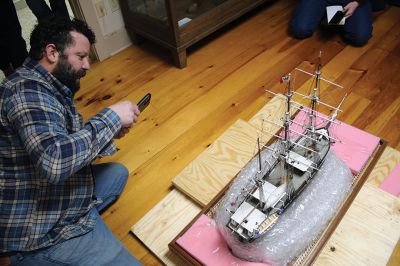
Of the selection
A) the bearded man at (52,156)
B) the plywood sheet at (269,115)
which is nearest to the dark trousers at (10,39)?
the bearded man at (52,156)

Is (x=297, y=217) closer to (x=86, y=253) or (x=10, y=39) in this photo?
(x=86, y=253)

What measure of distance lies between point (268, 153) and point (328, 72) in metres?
0.96

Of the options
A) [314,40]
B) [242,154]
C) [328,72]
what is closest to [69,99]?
[242,154]

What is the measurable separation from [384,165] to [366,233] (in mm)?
378

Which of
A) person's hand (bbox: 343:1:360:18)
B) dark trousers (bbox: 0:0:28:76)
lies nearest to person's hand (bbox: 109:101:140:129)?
dark trousers (bbox: 0:0:28:76)

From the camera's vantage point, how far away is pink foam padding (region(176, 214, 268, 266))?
3.71ft

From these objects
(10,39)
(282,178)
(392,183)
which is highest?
(10,39)

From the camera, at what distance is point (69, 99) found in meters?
1.18

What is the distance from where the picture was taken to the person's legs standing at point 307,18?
7.57 feet

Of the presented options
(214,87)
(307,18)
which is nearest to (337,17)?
(307,18)

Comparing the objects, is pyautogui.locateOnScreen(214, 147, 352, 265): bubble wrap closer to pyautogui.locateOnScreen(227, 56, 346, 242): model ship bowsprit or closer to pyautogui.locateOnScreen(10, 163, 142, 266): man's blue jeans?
pyautogui.locateOnScreen(227, 56, 346, 242): model ship bowsprit

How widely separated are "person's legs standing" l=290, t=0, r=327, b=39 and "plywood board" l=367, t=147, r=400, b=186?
1.08 metres

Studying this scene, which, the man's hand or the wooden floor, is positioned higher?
the man's hand

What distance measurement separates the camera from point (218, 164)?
1515 mm
